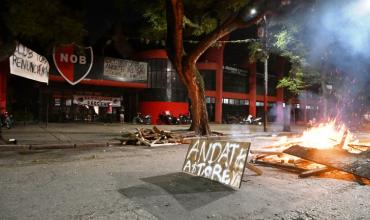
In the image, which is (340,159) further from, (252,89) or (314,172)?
(252,89)

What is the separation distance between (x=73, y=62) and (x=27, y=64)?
7322 millimetres

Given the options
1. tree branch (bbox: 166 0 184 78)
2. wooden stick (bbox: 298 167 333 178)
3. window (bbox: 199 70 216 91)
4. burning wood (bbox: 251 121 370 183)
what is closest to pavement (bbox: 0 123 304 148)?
→ tree branch (bbox: 166 0 184 78)

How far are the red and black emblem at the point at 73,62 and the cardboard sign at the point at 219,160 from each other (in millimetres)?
17953

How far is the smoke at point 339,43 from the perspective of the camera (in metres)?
17.4

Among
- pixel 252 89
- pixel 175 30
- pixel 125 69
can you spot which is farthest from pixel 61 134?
pixel 252 89

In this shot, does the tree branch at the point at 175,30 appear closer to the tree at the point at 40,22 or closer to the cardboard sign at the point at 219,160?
the tree at the point at 40,22

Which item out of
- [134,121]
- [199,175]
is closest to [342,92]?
[134,121]

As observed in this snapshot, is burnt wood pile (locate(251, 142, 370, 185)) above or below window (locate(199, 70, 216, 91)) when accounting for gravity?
below

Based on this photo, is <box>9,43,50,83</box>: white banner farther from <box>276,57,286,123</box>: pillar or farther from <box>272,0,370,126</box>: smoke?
<box>276,57,286,123</box>: pillar

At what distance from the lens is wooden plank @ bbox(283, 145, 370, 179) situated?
772 cm

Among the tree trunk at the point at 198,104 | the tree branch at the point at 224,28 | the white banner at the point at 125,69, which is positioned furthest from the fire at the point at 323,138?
the white banner at the point at 125,69

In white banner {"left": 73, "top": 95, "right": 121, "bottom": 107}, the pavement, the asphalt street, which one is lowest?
the asphalt street

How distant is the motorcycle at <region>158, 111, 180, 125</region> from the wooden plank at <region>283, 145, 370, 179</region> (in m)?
22.7

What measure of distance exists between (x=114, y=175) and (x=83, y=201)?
7.14ft
